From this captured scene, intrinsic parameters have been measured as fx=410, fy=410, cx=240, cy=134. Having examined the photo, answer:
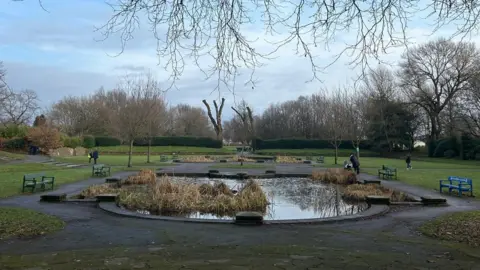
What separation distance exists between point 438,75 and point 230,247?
5418 centimetres

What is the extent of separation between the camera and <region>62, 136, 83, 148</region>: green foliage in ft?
169

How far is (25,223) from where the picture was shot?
9570 mm

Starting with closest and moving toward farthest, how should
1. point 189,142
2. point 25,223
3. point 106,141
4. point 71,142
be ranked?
1. point 25,223
2. point 71,142
3. point 106,141
4. point 189,142

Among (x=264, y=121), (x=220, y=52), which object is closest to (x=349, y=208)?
(x=220, y=52)

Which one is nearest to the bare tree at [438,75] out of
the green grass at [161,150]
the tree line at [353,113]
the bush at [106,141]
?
the tree line at [353,113]

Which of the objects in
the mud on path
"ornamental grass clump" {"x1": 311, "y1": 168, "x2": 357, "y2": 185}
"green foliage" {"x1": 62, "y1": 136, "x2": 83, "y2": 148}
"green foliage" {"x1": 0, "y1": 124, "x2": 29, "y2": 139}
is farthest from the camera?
"green foliage" {"x1": 62, "y1": 136, "x2": 83, "y2": 148}

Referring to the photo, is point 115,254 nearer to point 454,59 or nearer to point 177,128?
point 454,59

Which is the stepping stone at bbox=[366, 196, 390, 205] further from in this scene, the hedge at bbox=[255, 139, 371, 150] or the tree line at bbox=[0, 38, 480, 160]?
the hedge at bbox=[255, 139, 371, 150]

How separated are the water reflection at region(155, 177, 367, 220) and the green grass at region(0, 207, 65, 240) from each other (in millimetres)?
3765

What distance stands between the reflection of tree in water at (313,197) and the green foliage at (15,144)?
121ft

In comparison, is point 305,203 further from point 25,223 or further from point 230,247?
point 25,223

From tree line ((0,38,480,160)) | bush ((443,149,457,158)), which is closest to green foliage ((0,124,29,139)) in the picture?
tree line ((0,38,480,160))

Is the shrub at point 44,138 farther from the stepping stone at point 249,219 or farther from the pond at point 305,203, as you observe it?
the stepping stone at point 249,219

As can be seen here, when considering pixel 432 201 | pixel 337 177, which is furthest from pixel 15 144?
pixel 432 201
